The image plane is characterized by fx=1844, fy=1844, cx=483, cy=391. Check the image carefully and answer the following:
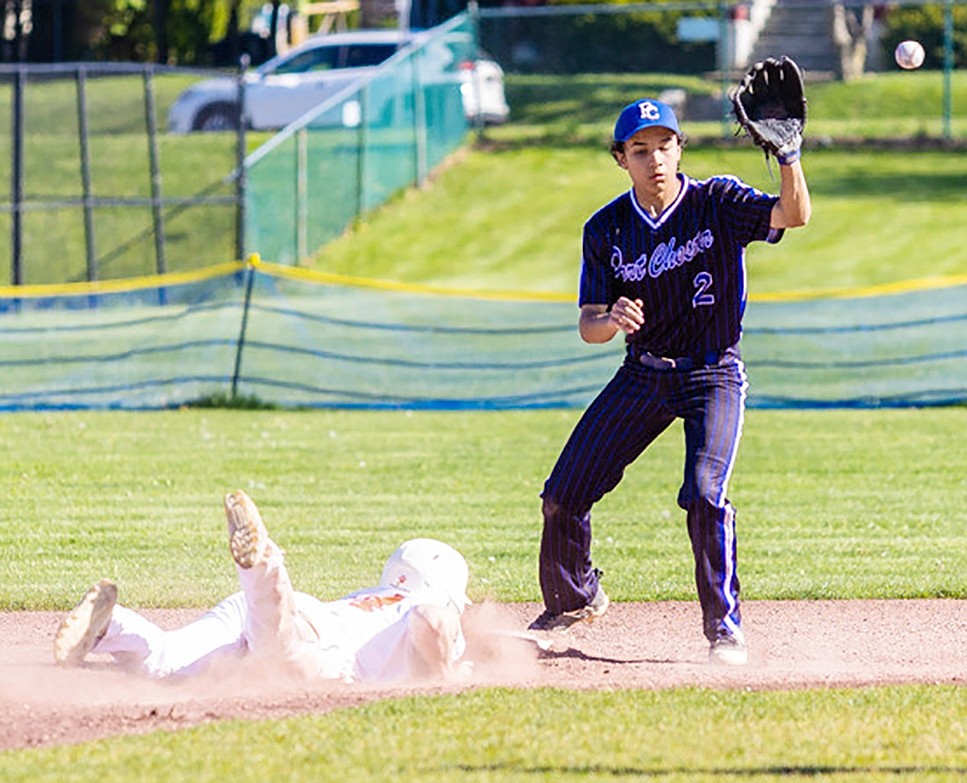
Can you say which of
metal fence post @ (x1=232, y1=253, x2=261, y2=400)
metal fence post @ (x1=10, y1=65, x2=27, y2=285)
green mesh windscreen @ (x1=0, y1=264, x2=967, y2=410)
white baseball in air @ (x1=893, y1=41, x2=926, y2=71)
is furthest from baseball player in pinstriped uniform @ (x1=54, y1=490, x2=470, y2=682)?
metal fence post @ (x1=10, y1=65, x2=27, y2=285)

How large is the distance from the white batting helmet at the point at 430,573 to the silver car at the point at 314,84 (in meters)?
18.2

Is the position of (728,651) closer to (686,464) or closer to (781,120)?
(686,464)

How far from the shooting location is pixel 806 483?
1130 cm

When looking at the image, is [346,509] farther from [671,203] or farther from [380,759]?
[380,759]

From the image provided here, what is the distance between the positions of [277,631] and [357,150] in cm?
1763

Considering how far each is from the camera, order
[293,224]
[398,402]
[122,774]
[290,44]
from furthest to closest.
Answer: [290,44]
[293,224]
[398,402]
[122,774]

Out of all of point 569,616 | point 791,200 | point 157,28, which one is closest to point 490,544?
point 569,616

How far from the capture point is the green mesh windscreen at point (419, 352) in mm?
15141

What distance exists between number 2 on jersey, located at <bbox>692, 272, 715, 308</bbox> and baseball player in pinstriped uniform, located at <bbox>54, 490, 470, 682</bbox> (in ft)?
4.48

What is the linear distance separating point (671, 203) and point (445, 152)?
18.8 meters

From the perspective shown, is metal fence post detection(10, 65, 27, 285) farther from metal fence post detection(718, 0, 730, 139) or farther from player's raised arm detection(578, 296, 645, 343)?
player's raised arm detection(578, 296, 645, 343)

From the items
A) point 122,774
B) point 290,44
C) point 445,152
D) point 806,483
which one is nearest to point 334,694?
point 122,774

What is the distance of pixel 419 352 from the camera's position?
1546 cm

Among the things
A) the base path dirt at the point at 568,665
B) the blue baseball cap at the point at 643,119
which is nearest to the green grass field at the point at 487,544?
the base path dirt at the point at 568,665
